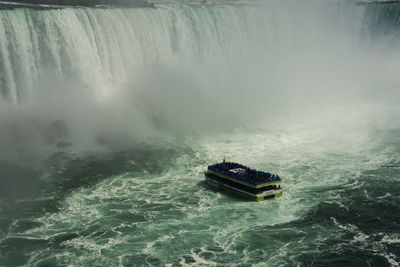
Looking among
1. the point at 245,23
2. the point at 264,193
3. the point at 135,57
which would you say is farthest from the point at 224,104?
the point at 264,193

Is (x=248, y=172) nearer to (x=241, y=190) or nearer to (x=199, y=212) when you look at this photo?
(x=241, y=190)

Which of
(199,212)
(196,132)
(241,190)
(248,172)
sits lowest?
(199,212)

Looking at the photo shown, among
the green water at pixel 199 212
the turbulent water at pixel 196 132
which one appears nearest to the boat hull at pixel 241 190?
the green water at pixel 199 212

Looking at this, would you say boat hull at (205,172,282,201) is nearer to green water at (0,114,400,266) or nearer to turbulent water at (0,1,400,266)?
green water at (0,114,400,266)

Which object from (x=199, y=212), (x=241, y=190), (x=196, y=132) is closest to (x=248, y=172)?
(x=241, y=190)

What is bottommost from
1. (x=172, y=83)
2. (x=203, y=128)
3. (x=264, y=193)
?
(x=264, y=193)

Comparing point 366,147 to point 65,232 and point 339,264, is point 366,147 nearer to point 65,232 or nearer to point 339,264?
point 339,264

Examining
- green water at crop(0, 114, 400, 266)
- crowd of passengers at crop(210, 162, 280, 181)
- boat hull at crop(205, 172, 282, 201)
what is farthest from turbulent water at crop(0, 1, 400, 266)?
crowd of passengers at crop(210, 162, 280, 181)

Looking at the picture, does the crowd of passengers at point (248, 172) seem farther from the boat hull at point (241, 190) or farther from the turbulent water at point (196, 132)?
the turbulent water at point (196, 132)
